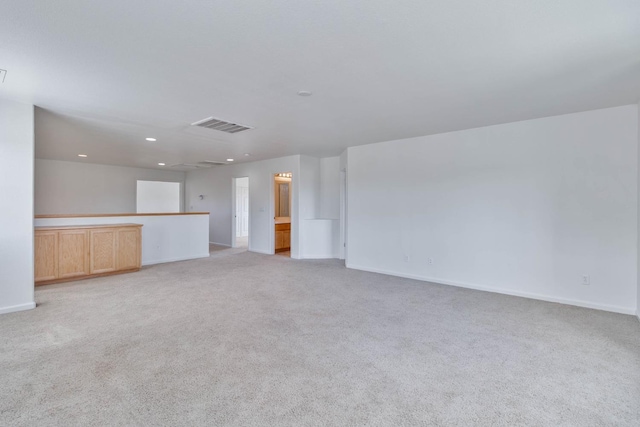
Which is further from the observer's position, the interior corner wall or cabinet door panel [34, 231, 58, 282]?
the interior corner wall

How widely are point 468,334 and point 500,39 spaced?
2.57 metres

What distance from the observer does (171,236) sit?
22.5 ft

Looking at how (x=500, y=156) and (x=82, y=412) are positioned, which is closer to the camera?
(x=82, y=412)

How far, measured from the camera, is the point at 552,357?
255 cm

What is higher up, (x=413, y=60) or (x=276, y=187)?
(x=413, y=60)

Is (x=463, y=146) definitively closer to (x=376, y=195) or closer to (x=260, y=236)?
(x=376, y=195)

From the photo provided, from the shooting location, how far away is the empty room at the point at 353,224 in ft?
6.28

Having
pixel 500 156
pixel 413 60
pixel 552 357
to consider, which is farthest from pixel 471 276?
pixel 413 60

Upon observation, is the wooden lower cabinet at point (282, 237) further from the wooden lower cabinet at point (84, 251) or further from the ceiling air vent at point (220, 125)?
the ceiling air vent at point (220, 125)

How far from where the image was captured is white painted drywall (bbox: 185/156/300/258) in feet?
23.6

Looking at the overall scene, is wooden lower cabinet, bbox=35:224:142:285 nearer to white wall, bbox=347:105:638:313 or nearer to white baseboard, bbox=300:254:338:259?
white baseboard, bbox=300:254:338:259

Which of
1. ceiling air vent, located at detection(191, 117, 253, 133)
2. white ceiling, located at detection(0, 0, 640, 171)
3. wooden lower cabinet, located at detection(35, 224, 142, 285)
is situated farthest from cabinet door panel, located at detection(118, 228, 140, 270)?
ceiling air vent, located at detection(191, 117, 253, 133)

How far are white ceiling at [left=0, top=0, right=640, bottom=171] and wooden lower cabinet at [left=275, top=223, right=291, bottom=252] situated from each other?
4.13 m

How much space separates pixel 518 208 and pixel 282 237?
5.57 m
